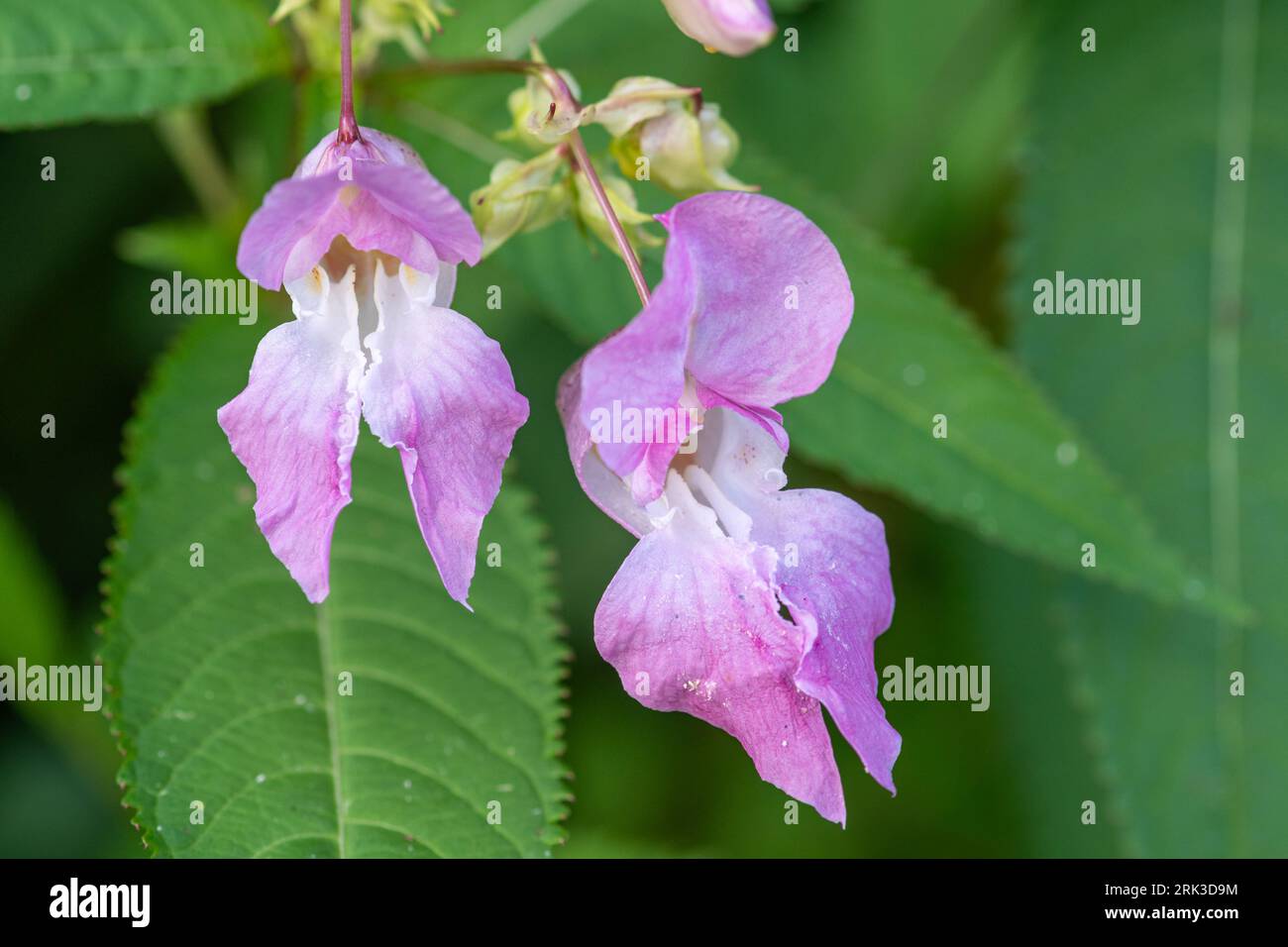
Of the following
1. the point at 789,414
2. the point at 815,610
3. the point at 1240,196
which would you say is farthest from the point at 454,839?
the point at 1240,196

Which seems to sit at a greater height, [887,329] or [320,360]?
[887,329]

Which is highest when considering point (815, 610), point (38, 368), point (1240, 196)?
point (1240, 196)

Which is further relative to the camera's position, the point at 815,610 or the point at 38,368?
the point at 38,368

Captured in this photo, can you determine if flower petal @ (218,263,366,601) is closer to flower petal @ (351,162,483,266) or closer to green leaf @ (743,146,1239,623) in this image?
flower petal @ (351,162,483,266)

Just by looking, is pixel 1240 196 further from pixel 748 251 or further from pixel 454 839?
pixel 454 839

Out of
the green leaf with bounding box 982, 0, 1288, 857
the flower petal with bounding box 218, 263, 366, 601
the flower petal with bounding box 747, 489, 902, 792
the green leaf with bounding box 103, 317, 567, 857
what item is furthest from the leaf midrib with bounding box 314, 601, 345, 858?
the green leaf with bounding box 982, 0, 1288, 857

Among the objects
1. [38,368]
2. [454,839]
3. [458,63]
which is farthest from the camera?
[38,368]
